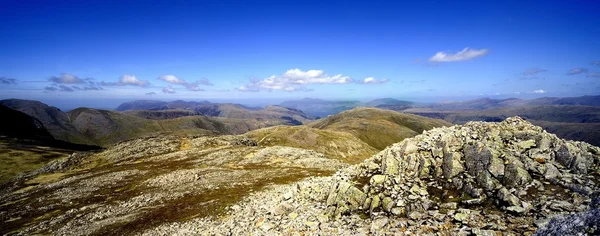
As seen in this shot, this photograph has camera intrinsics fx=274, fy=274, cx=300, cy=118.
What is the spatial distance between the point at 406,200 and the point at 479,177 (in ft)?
20.4

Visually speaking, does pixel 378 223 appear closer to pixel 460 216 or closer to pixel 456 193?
pixel 460 216

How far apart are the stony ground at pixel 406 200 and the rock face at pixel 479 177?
8 centimetres

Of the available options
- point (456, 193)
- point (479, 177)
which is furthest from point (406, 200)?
point (479, 177)

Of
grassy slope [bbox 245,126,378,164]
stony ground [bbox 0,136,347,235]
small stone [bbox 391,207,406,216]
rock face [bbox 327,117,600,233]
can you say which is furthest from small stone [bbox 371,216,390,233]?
grassy slope [bbox 245,126,378,164]

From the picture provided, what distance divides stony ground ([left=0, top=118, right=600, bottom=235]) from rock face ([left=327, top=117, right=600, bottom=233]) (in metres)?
0.08

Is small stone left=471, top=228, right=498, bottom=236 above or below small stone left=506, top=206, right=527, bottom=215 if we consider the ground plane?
below

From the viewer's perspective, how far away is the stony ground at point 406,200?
62.1 feet

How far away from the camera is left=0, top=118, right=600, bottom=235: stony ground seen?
18.9 metres

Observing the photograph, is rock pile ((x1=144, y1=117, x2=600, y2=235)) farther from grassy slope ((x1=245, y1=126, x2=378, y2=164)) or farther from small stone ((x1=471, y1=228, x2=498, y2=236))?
grassy slope ((x1=245, y1=126, x2=378, y2=164))

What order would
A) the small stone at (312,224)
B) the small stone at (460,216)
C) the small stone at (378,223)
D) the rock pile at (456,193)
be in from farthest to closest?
the small stone at (312,224) → the small stone at (378,223) → the small stone at (460,216) → the rock pile at (456,193)

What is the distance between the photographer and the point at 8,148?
134625 mm

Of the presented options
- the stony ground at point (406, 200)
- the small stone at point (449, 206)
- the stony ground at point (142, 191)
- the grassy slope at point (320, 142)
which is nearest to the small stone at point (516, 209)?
the stony ground at point (406, 200)

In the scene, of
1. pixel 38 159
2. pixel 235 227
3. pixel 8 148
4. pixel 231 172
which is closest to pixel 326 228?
pixel 235 227

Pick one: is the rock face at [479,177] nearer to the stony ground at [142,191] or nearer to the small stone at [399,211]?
the small stone at [399,211]
